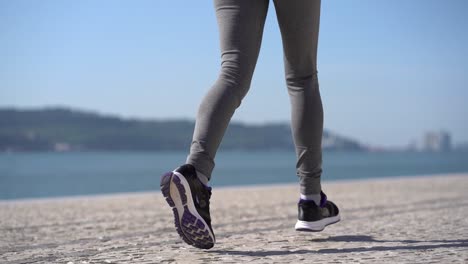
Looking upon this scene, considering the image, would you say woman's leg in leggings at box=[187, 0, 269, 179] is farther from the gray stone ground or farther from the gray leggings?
the gray stone ground

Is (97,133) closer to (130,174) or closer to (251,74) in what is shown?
(130,174)

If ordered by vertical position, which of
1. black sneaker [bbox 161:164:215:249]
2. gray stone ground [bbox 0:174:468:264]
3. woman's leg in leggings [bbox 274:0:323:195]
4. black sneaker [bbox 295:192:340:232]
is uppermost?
woman's leg in leggings [bbox 274:0:323:195]

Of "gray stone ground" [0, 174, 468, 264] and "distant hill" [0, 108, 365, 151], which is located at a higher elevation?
"distant hill" [0, 108, 365, 151]

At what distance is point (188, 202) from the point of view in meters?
1.75

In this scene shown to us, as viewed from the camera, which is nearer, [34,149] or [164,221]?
[164,221]

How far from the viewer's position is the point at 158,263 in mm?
1750

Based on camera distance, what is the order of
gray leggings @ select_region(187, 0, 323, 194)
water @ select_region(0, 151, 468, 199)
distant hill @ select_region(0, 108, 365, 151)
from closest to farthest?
1. gray leggings @ select_region(187, 0, 323, 194)
2. water @ select_region(0, 151, 468, 199)
3. distant hill @ select_region(0, 108, 365, 151)

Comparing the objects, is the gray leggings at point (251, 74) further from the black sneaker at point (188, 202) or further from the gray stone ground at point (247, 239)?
the gray stone ground at point (247, 239)

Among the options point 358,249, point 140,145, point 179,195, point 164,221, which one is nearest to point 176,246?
point 179,195

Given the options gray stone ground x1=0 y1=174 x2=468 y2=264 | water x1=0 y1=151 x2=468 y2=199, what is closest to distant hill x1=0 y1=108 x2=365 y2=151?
water x1=0 y1=151 x2=468 y2=199

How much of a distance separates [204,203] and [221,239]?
1.83ft

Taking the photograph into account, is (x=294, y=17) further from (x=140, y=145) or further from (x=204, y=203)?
(x=140, y=145)

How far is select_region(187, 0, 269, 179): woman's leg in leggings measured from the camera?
1.83 m

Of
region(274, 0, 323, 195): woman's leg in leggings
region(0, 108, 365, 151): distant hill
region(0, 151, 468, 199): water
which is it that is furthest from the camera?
region(0, 108, 365, 151): distant hill
